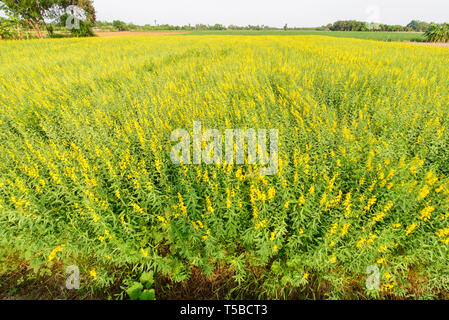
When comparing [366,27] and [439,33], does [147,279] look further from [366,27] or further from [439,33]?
[366,27]

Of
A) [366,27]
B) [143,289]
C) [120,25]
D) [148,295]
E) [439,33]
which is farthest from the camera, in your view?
[366,27]

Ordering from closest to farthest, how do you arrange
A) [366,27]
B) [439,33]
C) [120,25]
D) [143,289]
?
1. [143,289]
2. [439,33]
3. [120,25]
4. [366,27]

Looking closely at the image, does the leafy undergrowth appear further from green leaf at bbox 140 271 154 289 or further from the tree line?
the tree line

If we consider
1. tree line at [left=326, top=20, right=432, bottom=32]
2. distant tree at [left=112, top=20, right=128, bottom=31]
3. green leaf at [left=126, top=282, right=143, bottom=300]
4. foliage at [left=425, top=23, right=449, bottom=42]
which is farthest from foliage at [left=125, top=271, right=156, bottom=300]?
tree line at [left=326, top=20, right=432, bottom=32]

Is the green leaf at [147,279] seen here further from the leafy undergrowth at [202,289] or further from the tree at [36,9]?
the tree at [36,9]

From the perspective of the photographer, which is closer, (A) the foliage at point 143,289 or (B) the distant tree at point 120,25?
(A) the foliage at point 143,289

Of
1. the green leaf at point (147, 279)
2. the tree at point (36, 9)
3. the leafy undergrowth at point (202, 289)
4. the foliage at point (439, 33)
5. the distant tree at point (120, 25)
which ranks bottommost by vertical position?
the leafy undergrowth at point (202, 289)

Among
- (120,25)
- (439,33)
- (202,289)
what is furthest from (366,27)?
(202,289)

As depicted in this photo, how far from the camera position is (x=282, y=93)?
599 cm

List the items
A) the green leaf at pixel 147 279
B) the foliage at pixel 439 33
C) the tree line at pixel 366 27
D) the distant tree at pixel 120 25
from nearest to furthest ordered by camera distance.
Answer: the green leaf at pixel 147 279, the foliage at pixel 439 33, the distant tree at pixel 120 25, the tree line at pixel 366 27

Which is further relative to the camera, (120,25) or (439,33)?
(120,25)

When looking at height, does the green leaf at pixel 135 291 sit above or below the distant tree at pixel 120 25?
below

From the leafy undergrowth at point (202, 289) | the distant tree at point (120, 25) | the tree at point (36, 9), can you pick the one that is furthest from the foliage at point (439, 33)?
the distant tree at point (120, 25)

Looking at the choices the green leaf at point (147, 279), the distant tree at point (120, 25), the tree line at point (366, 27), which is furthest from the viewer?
the tree line at point (366, 27)
